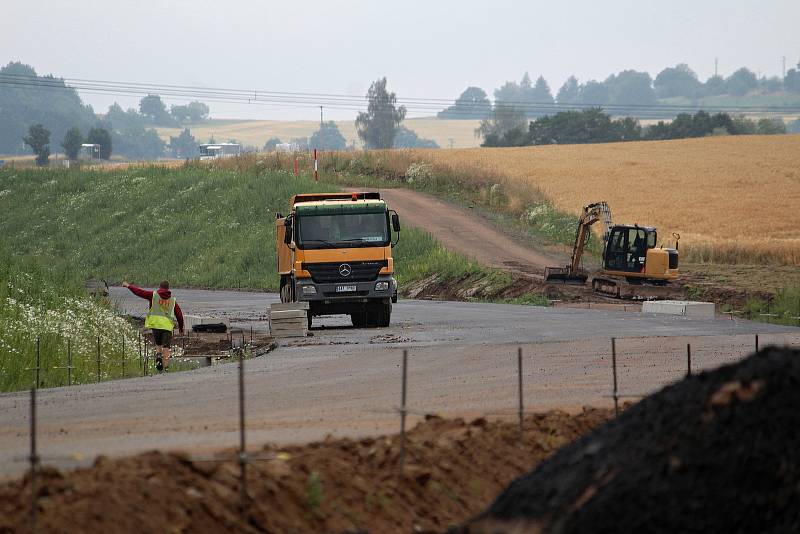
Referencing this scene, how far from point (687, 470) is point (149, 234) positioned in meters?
63.2

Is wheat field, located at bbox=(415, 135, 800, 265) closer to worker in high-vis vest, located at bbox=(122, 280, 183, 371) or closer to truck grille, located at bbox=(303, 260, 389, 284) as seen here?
truck grille, located at bbox=(303, 260, 389, 284)

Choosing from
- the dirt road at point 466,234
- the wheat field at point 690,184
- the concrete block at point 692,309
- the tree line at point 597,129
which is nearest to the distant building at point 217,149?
the tree line at point 597,129

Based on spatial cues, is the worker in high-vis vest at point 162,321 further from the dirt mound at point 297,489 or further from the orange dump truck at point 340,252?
the dirt mound at point 297,489

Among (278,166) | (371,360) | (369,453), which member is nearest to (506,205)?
(278,166)

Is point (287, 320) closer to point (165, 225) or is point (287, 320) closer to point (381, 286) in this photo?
point (381, 286)

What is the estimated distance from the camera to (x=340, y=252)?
32000 mm

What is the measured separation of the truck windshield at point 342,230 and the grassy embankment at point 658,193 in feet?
40.6

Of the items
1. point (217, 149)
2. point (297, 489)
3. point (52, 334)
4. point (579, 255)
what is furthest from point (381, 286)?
point (217, 149)

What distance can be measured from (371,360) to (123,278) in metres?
41.5

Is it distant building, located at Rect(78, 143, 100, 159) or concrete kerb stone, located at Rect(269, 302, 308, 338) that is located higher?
distant building, located at Rect(78, 143, 100, 159)

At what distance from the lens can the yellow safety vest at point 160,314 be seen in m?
24.4

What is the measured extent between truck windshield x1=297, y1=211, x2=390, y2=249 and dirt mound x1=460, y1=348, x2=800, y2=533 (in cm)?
2192

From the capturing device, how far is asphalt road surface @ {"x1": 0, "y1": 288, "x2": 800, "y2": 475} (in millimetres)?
14805

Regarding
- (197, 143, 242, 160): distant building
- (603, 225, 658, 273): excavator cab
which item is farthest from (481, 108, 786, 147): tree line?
(603, 225, 658, 273): excavator cab
